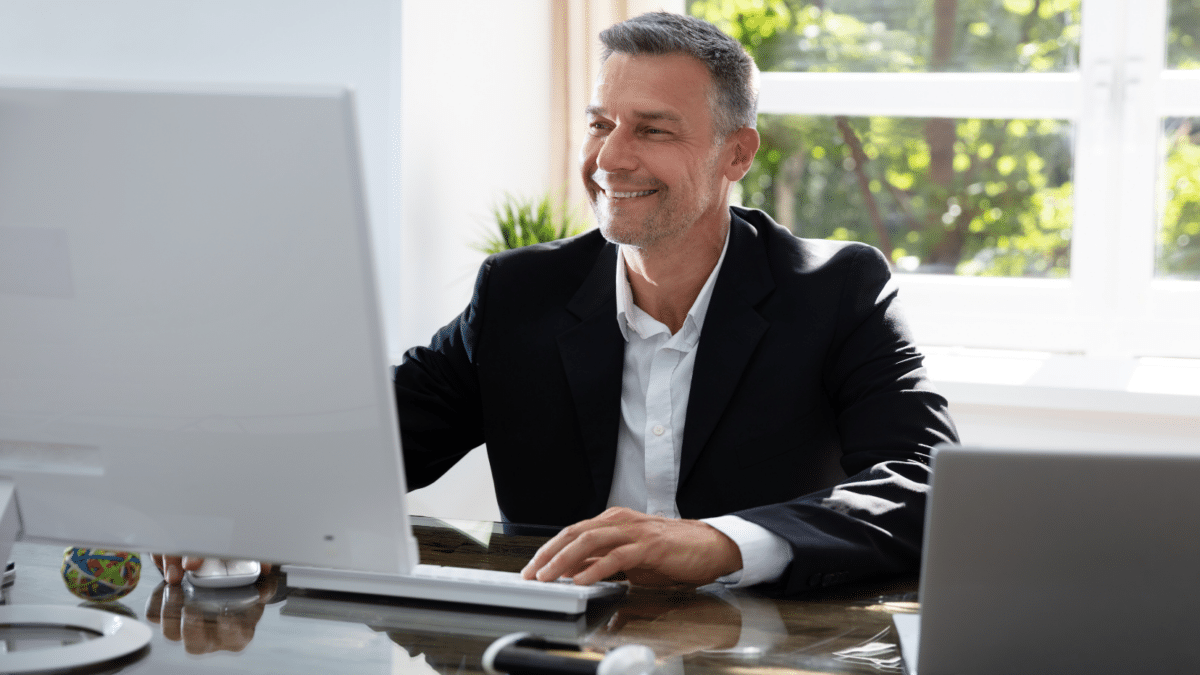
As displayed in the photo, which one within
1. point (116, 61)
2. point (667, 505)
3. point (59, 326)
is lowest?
point (667, 505)

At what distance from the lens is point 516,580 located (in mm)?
1100

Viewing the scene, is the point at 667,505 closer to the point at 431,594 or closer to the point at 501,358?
the point at 501,358

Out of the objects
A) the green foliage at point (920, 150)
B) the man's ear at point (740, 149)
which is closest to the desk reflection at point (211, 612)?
the man's ear at point (740, 149)

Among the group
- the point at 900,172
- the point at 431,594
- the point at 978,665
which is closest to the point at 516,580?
the point at 431,594

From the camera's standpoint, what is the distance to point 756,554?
1164mm

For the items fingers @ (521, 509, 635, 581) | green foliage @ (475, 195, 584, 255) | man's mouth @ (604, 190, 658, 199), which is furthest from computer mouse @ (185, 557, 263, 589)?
green foliage @ (475, 195, 584, 255)

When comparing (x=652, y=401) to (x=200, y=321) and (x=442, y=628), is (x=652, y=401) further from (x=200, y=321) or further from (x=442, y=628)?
(x=200, y=321)

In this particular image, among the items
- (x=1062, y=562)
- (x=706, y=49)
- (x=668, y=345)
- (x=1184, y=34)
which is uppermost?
(x=1184, y=34)

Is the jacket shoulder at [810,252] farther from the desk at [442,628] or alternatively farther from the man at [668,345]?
the desk at [442,628]

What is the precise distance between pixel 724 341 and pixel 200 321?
2.98 feet

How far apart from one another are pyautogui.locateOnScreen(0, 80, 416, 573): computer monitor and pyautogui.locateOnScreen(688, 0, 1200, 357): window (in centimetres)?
266

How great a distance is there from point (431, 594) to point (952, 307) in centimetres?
250

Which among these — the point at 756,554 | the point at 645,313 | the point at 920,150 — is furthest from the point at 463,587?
the point at 920,150

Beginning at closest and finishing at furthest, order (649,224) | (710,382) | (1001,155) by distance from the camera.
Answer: (710,382)
(649,224)
(1001,155)
